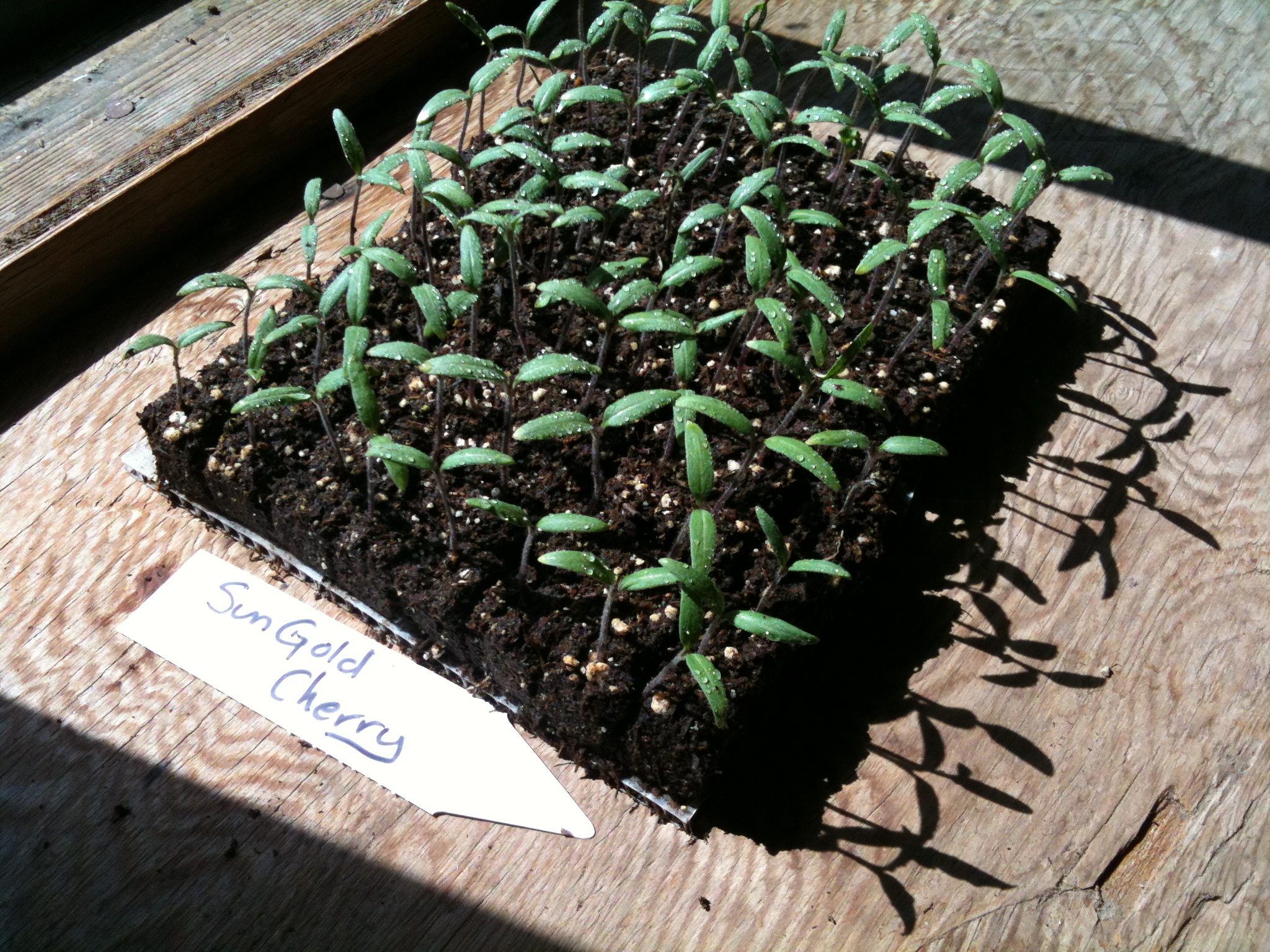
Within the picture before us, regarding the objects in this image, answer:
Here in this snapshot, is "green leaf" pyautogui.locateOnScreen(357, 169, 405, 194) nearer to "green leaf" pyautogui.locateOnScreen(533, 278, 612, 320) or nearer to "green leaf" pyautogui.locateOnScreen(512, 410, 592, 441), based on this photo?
"green leaf" pyautogui.locateOnScreen(533, 278, 612, 320)

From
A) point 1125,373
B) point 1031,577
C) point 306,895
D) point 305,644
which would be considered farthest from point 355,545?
point 1125,373

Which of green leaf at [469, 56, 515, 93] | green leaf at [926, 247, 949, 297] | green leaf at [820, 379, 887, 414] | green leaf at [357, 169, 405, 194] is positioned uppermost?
green leaf at [926, 247, 949, 297]

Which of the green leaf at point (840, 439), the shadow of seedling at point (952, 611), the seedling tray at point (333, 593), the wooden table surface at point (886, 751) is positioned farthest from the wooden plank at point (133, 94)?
the shadow of seedling at point (952, 611)

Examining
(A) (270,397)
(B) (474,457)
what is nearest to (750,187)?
(B) (474,457)

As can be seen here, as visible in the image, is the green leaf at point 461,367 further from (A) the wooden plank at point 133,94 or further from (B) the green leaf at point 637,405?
(A) the wooden plank at point 133,94

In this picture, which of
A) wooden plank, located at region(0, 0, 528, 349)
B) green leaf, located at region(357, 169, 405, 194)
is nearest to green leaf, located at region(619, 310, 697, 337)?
green leaf, located at region(357, 169, 405, 194)

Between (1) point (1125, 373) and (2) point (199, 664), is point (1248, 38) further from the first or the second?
(2) point (199, 664)

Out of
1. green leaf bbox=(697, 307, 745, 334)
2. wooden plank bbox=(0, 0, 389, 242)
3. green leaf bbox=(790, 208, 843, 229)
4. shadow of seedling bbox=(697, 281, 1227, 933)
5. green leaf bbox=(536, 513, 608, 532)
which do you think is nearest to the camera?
green leaf bbox=(536, 513, 608, 532)
